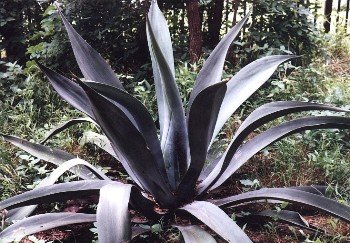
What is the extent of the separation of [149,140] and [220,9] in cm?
259

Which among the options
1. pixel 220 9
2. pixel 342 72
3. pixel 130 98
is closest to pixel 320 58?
pixel 342 72

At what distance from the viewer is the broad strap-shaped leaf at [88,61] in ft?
7.38

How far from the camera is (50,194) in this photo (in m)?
1.73

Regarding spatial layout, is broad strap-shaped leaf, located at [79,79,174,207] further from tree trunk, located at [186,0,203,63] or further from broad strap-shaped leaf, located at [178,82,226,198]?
tree trunk, located at [186,0,203,63]

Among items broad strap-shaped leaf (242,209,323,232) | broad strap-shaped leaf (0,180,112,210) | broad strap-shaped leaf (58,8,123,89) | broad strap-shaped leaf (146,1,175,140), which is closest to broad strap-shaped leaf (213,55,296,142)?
broad strap-shaped leaf (146,1,175,140)

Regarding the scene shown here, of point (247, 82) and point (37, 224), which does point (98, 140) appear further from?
point (247, 82)

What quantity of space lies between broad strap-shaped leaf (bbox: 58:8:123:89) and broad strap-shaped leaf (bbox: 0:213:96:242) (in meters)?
0.68

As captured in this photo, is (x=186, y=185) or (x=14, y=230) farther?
(x=186, y=185)

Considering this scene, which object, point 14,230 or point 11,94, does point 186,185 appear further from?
point 11,94

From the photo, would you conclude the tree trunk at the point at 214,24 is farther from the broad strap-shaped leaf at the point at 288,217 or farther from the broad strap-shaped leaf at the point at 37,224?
the broad strap-shaped leaf at the point at 37,224

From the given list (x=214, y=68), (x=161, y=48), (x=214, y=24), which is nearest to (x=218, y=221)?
(x=214, y=68)

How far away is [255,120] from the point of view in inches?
70.6

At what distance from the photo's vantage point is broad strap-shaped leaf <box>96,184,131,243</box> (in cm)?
149

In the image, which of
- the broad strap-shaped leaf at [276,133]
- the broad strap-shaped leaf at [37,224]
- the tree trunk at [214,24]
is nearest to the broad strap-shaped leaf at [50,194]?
the broad strap-shaped leaf at [37,224]
